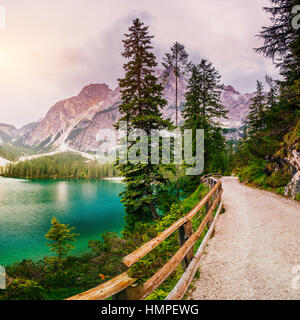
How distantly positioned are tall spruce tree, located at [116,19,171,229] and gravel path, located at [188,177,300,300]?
6449 mm

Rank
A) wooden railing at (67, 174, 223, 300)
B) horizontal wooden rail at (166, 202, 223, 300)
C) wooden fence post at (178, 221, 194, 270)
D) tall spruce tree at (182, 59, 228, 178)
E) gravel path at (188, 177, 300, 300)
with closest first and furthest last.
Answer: wooden railing at (67, 174, 223, 300), horizontal wooden rail at (166, 202, 223, 300), gravel path at (188, 177, 300, 300), wooden fence post at (178, 221, 194, 270), tall spruce tree at (182, 59, 228, 178)

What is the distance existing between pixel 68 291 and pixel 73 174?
5505 inches

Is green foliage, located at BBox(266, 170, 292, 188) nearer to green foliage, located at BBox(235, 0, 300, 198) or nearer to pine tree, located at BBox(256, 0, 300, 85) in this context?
green foliage, located at BBox(235, 0, 300, 198)

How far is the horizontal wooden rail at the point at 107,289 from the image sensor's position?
192 centimetres

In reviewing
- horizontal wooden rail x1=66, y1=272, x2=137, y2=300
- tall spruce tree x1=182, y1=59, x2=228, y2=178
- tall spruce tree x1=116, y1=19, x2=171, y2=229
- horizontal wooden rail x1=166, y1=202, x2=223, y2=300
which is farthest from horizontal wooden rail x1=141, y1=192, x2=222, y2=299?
tall spruce tree x1=182, y1=59, x2=228, y2=178

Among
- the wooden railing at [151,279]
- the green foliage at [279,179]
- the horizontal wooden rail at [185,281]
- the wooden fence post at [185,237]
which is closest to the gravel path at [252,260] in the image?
the horizontal wooden rail at [185,281]

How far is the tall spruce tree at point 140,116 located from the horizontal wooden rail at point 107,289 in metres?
10.0

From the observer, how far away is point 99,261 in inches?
509

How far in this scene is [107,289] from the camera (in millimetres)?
2029

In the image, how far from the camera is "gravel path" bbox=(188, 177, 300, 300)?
10.8 ft

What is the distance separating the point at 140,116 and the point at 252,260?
1100 centimetres
